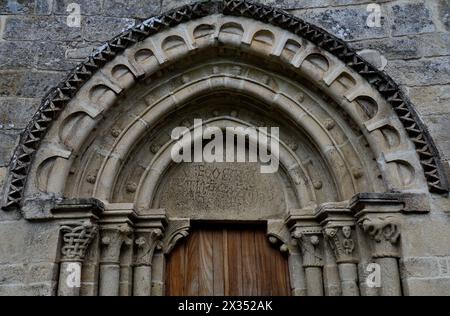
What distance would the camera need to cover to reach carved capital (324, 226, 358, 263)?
356cm

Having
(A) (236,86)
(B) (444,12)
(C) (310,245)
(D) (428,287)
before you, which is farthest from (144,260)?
(B) (444,12)

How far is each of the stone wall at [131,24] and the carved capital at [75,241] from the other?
0.15 m

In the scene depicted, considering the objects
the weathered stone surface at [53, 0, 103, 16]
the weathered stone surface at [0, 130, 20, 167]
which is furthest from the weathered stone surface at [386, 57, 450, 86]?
the weathered stone surface at [0, 130, 20, 167]

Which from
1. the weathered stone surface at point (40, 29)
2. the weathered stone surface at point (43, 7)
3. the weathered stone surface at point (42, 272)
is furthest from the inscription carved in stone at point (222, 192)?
the weathered stone surface at point (43, 7)

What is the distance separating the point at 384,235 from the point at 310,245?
0.61 meters

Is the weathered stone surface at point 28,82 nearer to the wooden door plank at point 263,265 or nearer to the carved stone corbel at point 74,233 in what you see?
the carved stone corbel at point 74,233

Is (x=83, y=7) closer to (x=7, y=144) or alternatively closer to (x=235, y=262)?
(x=7, y=144)

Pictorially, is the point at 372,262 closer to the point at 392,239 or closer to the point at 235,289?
the point at 392,239

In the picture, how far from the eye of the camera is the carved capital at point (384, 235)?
332cm

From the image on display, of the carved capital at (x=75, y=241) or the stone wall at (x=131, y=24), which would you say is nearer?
the carved capital at (x=75, y=241)

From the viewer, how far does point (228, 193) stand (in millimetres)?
4039

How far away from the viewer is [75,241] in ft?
10.8

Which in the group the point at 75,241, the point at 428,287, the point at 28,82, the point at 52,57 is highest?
the point at 52,57

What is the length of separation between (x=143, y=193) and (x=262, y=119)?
4.00 ft
